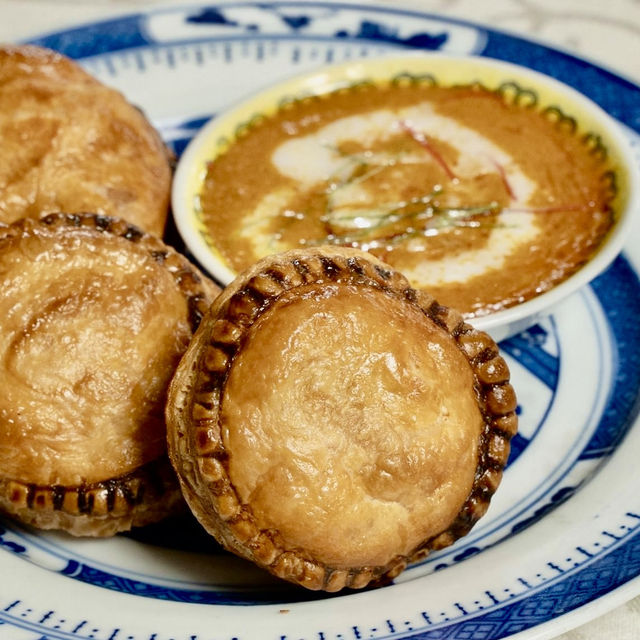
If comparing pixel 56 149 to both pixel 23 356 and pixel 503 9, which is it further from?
pixel 503 9

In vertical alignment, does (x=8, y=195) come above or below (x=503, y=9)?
below

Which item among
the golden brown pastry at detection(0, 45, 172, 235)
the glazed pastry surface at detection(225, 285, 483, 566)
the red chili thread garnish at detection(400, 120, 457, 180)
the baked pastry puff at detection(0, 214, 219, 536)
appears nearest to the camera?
the glazed pastry surface at detection(225, 285, 483, 566)

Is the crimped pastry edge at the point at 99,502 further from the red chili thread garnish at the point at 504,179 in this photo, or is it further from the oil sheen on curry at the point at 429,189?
the red chili thread garnish at the point at 504,179

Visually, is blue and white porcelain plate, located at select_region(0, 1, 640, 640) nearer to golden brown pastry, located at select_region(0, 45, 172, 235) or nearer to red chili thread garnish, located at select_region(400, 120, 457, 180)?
red chili thread garnish, located at select_region(400, 120, 457, 180)

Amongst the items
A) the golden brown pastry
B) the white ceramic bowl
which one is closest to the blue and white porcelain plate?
the white ceramic bowl

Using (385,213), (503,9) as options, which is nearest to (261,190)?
(385,213)

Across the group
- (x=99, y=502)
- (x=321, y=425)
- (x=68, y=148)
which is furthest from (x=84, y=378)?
(x=68, y=148)
